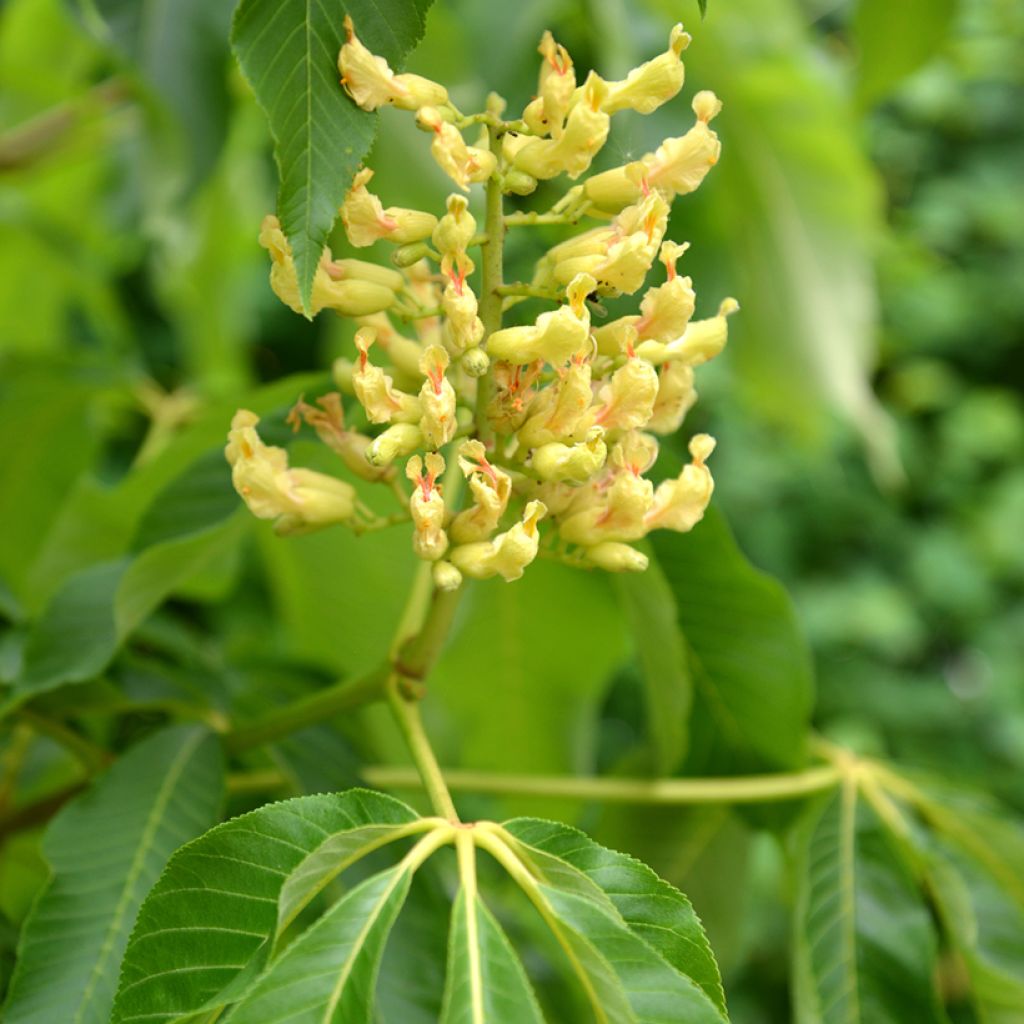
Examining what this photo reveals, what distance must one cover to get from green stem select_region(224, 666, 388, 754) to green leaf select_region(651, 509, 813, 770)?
0.24m

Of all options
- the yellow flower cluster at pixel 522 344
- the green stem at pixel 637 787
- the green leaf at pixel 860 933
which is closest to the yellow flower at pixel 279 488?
the yellow flower cluster at pixel 522 344

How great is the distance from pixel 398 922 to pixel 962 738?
3125mm

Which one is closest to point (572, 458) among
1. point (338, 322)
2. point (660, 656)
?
point (660, 656)

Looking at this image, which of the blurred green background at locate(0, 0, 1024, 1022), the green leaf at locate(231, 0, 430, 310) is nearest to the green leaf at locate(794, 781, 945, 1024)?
the blurred green background at locate(0, 0, 1024, 1022)

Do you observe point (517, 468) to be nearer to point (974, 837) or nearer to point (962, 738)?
point (974, 837)

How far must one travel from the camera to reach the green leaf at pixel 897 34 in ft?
3.00

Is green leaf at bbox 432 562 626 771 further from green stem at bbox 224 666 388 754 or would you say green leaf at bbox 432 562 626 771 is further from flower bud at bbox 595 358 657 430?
flower bud at bbox 595 358 657 430

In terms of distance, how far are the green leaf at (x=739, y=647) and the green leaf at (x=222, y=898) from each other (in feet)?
1.11

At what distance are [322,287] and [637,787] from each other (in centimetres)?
38

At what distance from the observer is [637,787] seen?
783mm

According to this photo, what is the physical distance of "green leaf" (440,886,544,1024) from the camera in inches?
16.6

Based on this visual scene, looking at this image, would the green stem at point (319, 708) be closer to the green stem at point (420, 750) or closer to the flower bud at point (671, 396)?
the green stem at point (420, 750)

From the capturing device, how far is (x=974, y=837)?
803 mm

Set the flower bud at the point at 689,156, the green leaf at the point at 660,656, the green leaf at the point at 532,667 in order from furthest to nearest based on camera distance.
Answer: the green leaf at the point at 532,667, the green leaf at the point at 660,656, the flower bud at the point at 689,156
